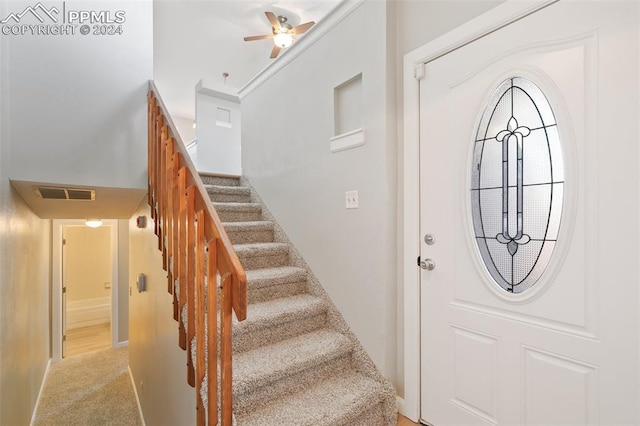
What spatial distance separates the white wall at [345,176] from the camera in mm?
1890

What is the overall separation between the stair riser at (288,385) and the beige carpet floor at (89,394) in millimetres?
2211

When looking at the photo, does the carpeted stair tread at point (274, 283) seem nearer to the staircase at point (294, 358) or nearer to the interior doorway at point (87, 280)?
the staircase at point (294, 358)

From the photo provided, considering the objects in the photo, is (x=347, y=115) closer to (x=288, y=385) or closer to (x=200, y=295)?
(x=200, y=295)

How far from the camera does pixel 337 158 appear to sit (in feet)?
7.35

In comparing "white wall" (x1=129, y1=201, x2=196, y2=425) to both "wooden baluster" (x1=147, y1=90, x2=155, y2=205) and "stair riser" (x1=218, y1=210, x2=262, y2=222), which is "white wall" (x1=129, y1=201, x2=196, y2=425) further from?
"stair riser" (x1=218, y1=210, x2=262, y2=222)

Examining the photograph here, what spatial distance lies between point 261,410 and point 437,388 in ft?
3.13

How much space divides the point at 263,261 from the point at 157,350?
97cm

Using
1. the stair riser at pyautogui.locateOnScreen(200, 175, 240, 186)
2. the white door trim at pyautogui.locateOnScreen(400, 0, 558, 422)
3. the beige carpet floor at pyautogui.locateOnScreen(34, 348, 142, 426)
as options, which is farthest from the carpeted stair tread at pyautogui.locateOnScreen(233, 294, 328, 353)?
the beige carpet floor at pyautogui.locateOnScreen(34, 348, 142, 426)

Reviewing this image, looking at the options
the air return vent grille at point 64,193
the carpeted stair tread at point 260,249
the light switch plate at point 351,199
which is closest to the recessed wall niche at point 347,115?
the light switch plate at point 351,199

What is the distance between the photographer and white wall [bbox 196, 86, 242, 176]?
5145 millimetres

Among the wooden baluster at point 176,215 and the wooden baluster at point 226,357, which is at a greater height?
the wooden baluster at point 176,215

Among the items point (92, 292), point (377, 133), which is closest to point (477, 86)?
point (377, 133)

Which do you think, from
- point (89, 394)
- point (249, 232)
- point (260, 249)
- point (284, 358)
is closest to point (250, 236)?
point (249, 232)

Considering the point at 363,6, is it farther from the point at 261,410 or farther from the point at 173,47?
the point at 173,47
